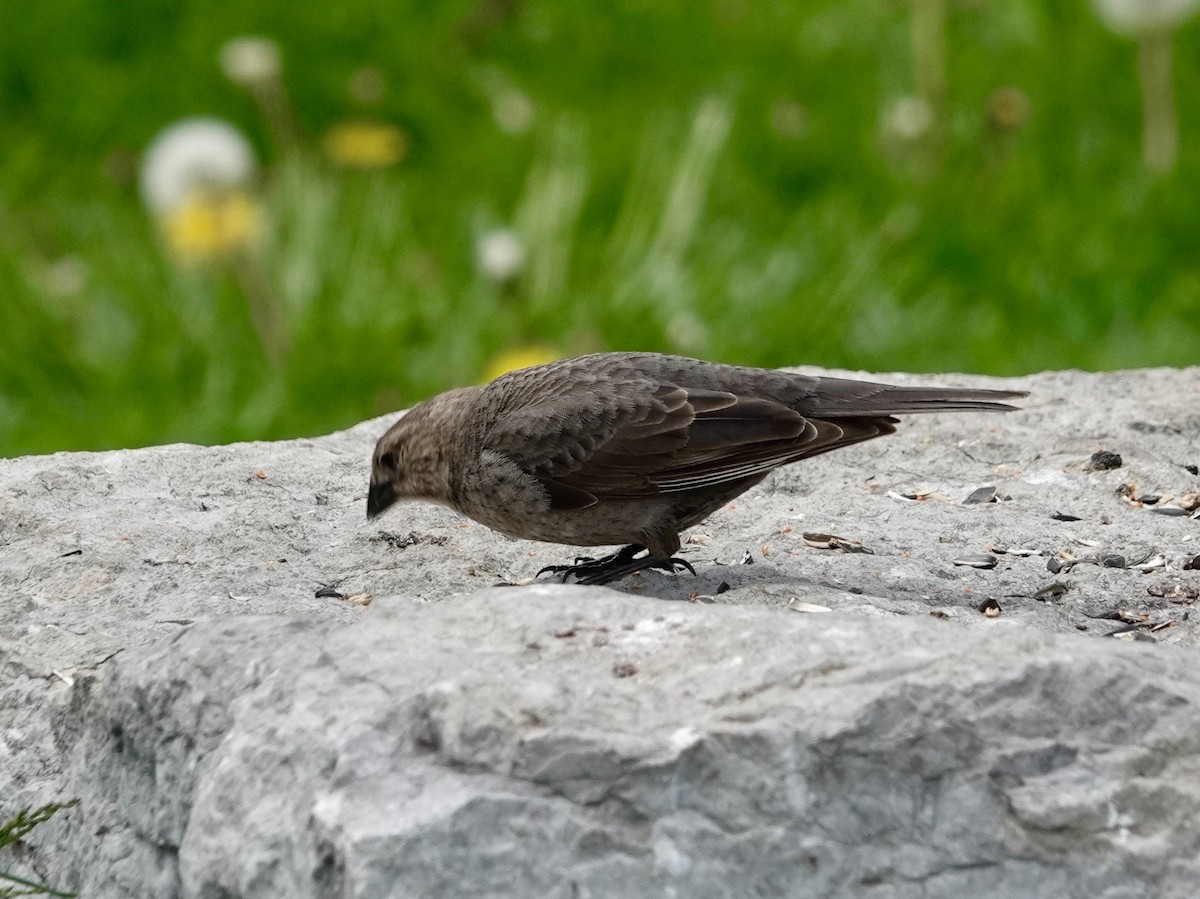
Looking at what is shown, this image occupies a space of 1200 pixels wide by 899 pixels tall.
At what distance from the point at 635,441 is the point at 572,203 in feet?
14.2

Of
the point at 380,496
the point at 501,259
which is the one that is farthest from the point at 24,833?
the point at 501,259

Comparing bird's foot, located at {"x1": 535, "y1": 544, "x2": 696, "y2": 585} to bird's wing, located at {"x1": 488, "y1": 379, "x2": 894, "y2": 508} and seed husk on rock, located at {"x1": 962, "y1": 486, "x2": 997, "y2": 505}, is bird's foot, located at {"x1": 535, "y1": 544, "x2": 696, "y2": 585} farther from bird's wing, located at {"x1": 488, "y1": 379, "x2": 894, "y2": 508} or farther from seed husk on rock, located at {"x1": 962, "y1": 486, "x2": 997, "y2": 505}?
seed husk on rock, located at {"x1": 962, "y1": 486, "x2": 997, "y2": 505}

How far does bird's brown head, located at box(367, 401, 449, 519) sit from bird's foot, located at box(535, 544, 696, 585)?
40cm

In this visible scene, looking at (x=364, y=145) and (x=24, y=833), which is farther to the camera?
(x=364, y=145)

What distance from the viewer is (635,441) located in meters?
4.55

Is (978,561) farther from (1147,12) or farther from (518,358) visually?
(1147,12)

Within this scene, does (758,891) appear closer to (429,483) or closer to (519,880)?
(519,880)

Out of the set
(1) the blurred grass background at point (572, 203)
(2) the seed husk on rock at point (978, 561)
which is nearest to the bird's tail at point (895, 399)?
(2) the seed husk on rock at point (978, 561)

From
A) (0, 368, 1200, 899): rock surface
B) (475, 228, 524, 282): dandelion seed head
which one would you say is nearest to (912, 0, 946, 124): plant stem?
(475, 228, 524, 282): dandelion seed head

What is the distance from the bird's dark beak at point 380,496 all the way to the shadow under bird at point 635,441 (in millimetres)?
139

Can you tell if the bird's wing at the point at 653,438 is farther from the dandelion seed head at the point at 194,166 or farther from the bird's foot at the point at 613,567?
the dandelion seed head at the point at 194,166

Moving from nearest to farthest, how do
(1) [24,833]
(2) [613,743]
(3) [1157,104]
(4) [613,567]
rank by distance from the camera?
(2) [613,743], (1) [24,833], (4) [613,567], (3) [1157,104]

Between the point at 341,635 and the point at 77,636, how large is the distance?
1132 millimetres

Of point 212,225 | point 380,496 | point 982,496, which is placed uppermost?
point 212,225
